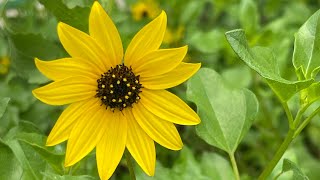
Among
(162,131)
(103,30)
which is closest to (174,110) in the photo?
(162,131)

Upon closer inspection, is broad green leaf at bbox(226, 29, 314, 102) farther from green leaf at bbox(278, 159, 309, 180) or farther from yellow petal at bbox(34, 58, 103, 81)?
yellow petal at bbox(34, 58, 103, 81)

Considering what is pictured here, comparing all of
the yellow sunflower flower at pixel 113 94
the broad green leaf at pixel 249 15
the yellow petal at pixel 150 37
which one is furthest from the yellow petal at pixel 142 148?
the broad green leaf at pixel 249 15

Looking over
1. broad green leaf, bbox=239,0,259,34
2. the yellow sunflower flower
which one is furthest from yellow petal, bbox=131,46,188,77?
broad green leaf, bbox=239,0,259,34

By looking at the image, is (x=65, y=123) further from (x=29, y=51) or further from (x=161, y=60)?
(x=29, y=51)

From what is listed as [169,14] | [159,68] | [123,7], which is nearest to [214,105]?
[159,68]

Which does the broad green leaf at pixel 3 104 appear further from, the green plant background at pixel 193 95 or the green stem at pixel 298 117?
the green stem at pixel 298 117
